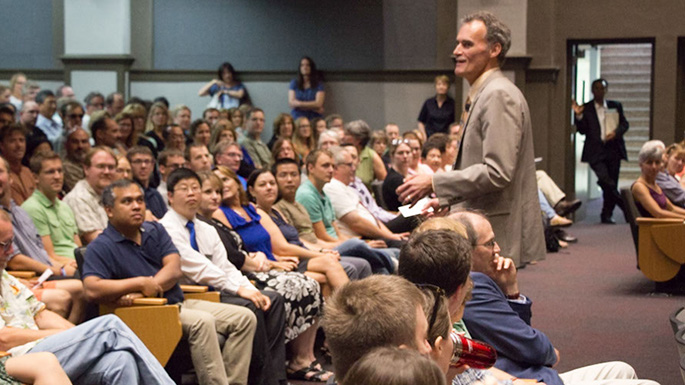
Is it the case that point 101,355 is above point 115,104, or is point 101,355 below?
below

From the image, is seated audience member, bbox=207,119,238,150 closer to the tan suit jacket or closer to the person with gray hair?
the person with gray hair

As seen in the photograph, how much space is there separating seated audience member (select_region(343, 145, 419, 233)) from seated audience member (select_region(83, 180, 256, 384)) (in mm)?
2441

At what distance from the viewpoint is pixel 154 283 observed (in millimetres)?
4180

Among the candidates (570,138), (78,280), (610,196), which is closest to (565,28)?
(570,138)

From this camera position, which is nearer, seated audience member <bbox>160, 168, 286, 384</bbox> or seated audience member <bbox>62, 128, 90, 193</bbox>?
seated audience member <bbox>160, 168, 286, 384</bbox>

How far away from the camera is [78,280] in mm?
4457

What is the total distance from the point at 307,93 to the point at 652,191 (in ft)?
18.6

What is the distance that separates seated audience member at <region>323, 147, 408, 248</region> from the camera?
646cm

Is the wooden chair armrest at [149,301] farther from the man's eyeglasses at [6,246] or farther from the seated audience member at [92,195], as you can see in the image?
the seated audience member at [92,195]

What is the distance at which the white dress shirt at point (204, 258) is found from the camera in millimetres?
4602

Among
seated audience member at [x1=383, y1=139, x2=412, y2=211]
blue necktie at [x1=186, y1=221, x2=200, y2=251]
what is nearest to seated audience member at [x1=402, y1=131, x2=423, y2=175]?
seated audience member at [x1=383, y1=139, x2=412, y2=211]

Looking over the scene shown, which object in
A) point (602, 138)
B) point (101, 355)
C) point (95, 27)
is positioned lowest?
point (101, 355)

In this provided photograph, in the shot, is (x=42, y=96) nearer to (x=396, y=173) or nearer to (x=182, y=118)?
(x=182, y=118)

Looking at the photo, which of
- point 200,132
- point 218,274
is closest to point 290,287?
point 218,274
